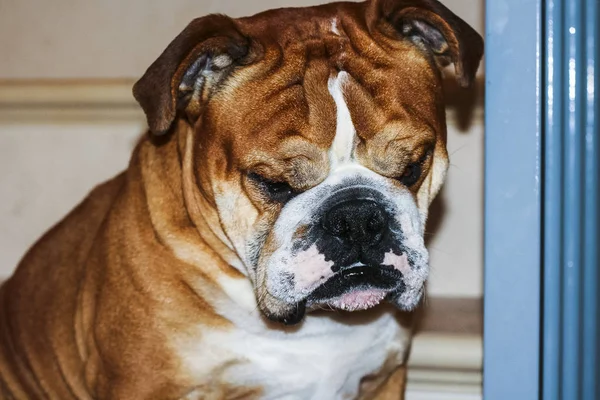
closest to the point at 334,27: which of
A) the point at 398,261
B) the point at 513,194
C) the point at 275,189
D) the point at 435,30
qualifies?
the point at 435,30

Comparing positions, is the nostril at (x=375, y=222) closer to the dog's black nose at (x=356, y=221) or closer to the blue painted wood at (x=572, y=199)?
the dog's black nose at (x=356, y=221)

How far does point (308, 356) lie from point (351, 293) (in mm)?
213

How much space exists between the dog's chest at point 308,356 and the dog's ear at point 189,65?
35 centimetres

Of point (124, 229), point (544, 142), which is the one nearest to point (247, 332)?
point (124, 229)

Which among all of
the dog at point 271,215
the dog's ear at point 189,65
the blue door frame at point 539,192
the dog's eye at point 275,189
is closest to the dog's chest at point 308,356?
the dog at point 271,215

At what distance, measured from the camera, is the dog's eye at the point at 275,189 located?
138 cm

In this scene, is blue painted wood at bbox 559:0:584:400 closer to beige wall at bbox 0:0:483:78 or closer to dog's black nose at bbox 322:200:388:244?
dog's black nose at bbox 322:200:388:244

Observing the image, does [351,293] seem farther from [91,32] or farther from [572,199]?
[91,32]

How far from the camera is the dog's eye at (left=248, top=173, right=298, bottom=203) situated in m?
1.38

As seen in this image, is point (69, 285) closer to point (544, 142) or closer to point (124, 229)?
point (124, 229)

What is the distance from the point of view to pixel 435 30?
146 centimetres

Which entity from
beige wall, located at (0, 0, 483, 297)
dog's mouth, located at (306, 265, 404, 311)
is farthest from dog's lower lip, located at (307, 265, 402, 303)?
beige wall, located at (0, 0, 483, 297)

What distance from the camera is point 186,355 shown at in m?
1.46

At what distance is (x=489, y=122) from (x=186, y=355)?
0.62 metres
